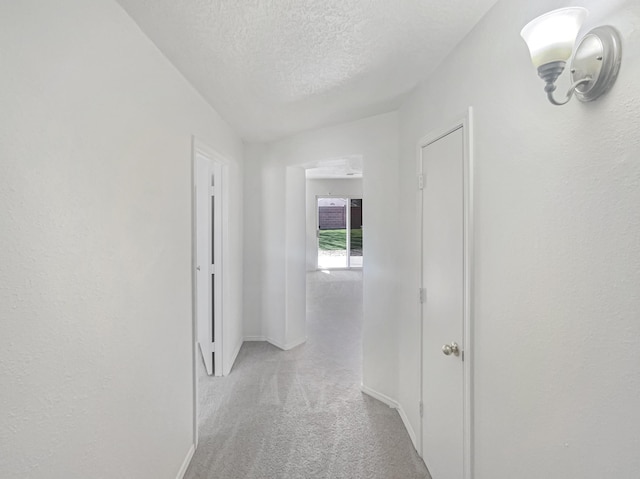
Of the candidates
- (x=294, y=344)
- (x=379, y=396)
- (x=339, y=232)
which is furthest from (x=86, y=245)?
(x=339, y=232)

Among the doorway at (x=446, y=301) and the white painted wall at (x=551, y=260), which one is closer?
the white painted wall at (x=551, y=260)

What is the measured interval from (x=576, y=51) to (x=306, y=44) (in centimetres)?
114

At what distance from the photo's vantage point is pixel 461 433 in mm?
1580

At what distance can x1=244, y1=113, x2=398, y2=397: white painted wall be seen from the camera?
8.63 ft

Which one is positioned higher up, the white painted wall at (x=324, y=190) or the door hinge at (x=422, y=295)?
the white painted wall at (x=324, y=190)

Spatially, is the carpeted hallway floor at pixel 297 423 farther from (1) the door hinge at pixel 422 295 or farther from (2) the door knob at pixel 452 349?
(1) the door hinge at pixel 422 295

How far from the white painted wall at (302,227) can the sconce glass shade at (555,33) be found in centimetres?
172

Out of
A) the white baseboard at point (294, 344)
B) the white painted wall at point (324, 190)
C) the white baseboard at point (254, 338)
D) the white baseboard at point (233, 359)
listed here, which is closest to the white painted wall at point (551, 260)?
the white baseboard at point (233, 359)

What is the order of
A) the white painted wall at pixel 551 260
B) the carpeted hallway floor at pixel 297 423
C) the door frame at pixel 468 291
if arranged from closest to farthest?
1. the white painted wall at pixel 551 260
2. the door frame at pixel 468 291
3. the carpeted hallway floor at pixel 297 423

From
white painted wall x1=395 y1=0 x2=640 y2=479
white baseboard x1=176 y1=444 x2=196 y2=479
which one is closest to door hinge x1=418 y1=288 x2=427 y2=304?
white painted wall x1=395 y1=0 x2=640 y2=479

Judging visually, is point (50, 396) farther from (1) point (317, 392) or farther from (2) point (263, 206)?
(2) point (263, 206)

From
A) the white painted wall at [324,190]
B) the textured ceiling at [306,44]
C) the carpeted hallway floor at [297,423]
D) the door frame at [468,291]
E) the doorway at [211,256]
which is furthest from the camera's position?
the white painted wall at [324,190]

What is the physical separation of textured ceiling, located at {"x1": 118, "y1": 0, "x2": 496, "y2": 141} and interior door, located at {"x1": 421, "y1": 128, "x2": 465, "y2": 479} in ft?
1.56

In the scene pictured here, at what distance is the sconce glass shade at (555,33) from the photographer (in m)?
0.78
